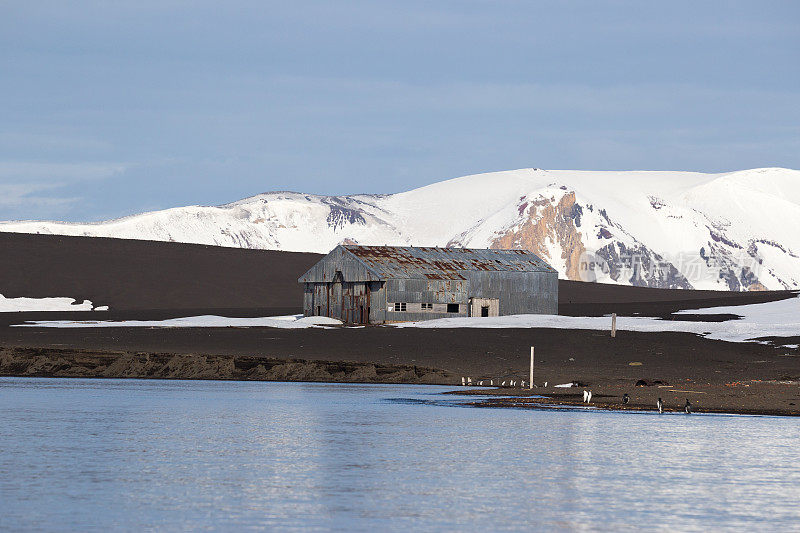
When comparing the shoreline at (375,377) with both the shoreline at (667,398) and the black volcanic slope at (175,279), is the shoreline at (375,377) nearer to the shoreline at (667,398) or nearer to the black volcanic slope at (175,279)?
the shoreline at (667,398)

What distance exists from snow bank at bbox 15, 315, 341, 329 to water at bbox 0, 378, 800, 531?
108 ft

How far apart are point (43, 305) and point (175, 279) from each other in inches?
886

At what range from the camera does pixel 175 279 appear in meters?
121

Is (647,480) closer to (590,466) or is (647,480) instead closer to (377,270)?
(590,466)

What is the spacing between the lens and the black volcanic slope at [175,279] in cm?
10612

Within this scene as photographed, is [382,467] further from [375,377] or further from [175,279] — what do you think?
[175,279]

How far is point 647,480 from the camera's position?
27.8m

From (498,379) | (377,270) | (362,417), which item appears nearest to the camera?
(362,417)

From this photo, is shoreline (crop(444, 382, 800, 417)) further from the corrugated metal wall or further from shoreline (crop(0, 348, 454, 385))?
the corrugated metal wall

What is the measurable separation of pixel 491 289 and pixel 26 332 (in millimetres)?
32362

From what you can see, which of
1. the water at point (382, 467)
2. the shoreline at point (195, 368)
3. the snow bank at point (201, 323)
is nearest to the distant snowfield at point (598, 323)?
the snow bank at point (201, 323)

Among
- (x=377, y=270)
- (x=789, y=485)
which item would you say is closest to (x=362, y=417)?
(x=789, y=485)

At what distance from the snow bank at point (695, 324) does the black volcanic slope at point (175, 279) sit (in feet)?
32.2

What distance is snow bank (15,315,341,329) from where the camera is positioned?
79.9 m
